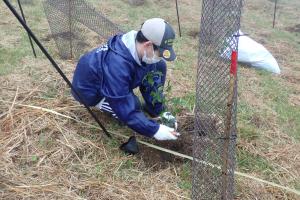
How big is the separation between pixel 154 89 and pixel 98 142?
651mm

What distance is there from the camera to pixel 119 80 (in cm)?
308

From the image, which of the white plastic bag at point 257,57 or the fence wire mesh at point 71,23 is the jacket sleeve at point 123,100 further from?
the white plastic bag at point 257,57

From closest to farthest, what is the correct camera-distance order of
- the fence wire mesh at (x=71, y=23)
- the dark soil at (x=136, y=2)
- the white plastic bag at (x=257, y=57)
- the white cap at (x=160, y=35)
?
the white cap at (x=160, y=35) → the fence wire mesh at (x=71, y=23) → the white plastic bag at (x=257, y=57) → the dark soil at (x=136, y=2)

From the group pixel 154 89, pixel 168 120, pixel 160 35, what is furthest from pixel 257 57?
pixel 160 35

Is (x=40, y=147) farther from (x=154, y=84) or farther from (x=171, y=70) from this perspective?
(x=171, y=70)

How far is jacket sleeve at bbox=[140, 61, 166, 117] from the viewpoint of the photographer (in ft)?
11.3

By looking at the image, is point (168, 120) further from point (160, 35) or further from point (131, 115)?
point (160, 35)

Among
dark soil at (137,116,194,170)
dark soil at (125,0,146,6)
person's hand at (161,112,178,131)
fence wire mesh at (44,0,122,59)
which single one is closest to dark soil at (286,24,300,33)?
dark soil at (125,0,146,6)

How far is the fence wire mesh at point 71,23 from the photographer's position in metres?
5.07

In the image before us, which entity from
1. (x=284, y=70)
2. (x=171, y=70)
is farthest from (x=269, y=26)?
(x=171, y=70)

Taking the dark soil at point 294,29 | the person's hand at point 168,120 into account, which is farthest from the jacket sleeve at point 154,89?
the dark soil at point 294,29

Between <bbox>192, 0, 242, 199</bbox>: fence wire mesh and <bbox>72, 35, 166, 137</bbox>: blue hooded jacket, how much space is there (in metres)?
0.39

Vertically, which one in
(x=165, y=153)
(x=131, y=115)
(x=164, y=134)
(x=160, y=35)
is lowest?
(x=165, y=153)

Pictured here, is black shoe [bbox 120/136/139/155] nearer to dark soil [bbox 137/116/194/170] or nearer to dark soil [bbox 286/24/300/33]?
dark soil [bbox 137/116/194/170]
